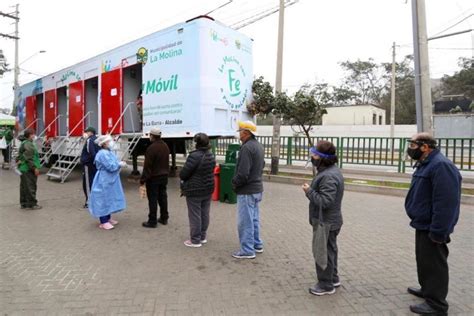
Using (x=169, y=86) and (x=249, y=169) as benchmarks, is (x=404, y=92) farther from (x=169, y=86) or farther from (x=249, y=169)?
(x=249, y=169)

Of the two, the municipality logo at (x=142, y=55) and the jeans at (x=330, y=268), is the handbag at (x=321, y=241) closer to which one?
the jeans at (x=330, y=268)

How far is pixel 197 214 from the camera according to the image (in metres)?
5.24

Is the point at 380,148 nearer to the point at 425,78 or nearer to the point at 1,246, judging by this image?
the point at 425,78

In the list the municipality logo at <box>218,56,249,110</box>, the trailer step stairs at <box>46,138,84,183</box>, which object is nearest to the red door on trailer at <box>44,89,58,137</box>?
the trailer step stairs at <box>46,138,84,183</box>

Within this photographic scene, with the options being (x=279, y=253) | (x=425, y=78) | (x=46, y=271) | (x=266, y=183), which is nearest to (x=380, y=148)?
(x=266, y=183)

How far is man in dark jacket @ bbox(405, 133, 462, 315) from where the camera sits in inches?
121

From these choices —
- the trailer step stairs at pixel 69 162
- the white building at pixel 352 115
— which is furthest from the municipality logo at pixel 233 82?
the white building at pixel 352 115

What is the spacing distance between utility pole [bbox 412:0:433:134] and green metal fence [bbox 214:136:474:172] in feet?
11.5

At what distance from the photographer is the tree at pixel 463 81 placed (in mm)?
46209

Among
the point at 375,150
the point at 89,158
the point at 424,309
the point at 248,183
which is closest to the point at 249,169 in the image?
the point at 248,183

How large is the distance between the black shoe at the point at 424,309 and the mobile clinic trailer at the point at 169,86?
228 inches

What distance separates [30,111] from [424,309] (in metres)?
17.0

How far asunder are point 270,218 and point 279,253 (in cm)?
206

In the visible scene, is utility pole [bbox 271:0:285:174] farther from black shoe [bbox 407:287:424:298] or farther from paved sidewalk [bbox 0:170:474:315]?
black shoe [bbox 407:287:424:298]
